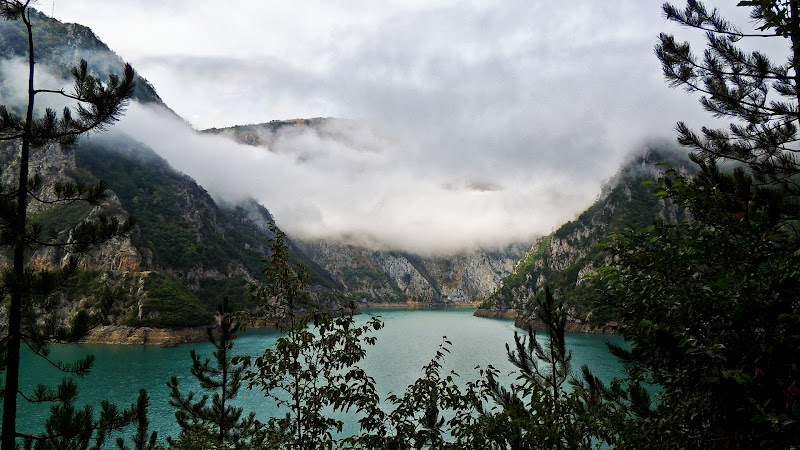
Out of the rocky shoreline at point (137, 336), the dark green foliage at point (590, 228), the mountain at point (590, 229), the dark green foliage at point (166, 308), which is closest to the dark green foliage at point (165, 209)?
the dark green foliage at point (166, 308)

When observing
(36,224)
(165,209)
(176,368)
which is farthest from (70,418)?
(165,209)

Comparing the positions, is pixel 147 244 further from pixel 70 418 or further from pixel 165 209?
pixel 70 418

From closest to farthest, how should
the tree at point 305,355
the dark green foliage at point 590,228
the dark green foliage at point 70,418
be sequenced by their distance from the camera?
the tree at point 305,355, the dark green foliage at point 70,418, the dark green foliage at point 590,228

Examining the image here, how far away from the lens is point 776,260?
3.68m

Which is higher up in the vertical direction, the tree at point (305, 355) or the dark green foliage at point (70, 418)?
the tree at point (305, 355)

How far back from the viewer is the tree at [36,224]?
20.7 ft

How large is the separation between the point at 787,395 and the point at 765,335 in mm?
641

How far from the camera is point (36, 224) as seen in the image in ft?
21.8

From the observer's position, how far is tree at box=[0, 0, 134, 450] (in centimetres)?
632

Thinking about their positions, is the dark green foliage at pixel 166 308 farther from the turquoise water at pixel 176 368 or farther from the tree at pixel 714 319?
the tree at pixel 714 319

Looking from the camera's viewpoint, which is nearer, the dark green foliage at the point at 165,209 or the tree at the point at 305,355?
the tree at the point at 305,355

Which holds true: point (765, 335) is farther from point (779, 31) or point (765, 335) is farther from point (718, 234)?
point (779, 31)

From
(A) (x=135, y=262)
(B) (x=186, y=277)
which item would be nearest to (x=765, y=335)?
(A) (x=135, y=262)

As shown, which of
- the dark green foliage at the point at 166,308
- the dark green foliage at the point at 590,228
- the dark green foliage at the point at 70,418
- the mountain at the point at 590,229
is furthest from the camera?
the dark green foliage at the point at 590,228
